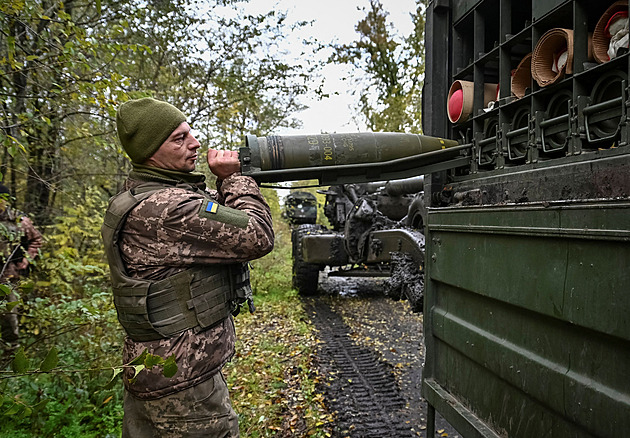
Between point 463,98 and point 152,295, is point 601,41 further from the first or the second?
point 152,295

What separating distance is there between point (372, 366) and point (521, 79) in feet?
10.4

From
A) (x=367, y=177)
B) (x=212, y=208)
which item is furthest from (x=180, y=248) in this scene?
(x=367, y=177)

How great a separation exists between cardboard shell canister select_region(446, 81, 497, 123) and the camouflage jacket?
141 centimetres

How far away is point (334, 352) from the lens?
192 inches

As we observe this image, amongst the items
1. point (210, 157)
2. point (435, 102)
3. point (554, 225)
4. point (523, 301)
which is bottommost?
point (523, 301)

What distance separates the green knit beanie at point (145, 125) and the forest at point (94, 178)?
2.19 feet

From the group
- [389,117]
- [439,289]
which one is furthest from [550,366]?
[389,117]

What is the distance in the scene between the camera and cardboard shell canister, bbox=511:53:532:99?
2.22 m

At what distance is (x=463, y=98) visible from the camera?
248 cm

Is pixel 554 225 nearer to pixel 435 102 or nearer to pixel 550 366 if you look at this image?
pixel 550 366

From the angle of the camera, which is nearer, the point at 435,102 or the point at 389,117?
the point at 435,102

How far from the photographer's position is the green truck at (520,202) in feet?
3.79

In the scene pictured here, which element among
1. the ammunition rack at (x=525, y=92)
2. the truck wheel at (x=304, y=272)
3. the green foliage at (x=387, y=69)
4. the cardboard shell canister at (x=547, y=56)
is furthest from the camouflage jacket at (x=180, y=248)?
the green foliage at (x=387, y=69)

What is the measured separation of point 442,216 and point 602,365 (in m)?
0.95
